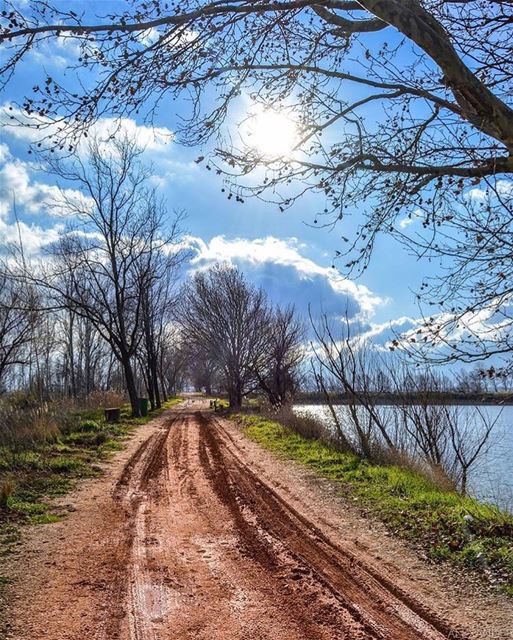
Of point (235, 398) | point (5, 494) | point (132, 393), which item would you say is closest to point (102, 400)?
point (132, 393)

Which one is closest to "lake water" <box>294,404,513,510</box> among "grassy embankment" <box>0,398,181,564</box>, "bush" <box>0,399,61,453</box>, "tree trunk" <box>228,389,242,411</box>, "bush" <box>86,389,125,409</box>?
"grassy embankment" <box>0,398,181,564</box>

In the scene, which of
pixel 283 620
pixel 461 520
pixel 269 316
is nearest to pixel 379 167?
pixel 461 520

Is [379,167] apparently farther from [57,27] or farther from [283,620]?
[283,620]

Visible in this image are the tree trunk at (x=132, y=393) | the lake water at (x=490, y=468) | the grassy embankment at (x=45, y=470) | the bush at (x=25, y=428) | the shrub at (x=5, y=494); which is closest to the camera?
the grassy embankment at (x=45, y=470)

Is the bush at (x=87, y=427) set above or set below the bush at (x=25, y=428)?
below

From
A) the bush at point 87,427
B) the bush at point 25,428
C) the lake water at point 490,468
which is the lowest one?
the lake water at point 490,468

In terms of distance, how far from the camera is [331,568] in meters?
4.98

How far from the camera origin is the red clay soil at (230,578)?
3826 mm

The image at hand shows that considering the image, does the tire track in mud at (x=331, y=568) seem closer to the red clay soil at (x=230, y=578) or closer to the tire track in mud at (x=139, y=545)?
the red clay soil at (x=230, y=578)

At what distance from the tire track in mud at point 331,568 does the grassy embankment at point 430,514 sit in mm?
937

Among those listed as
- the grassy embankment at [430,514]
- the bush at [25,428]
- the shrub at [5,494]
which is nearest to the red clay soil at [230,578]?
the grassy embankment at [430,514]

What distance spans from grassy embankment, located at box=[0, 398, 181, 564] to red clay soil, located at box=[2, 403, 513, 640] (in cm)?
38

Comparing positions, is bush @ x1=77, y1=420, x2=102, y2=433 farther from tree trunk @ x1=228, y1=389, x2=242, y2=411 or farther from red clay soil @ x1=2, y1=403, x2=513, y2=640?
tree trunk @ x1=228, y1=389, x2=242, y2=411

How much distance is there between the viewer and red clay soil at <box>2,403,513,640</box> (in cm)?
383
